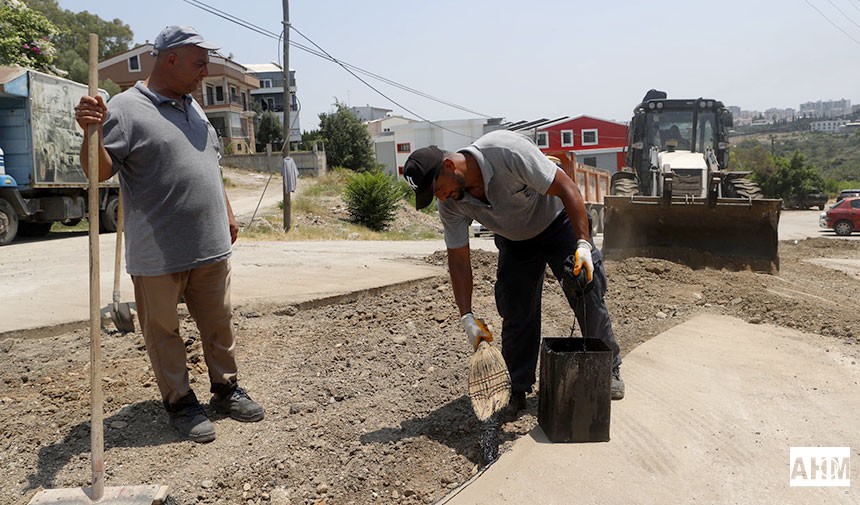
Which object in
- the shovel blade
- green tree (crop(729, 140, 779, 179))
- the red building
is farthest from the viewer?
the red building

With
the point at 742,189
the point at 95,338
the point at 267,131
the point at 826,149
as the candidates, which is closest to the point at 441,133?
the point at 267,131

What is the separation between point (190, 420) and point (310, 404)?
673 mm

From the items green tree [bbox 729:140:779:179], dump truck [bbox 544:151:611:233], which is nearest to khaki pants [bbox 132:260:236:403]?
dump truck [bbox 544:151:611:233]

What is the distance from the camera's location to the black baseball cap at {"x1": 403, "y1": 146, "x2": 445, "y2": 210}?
312 centimetres

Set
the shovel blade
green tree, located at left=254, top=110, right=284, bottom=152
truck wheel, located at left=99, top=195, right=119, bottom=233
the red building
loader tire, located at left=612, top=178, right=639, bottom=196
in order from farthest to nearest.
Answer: green tree, located at left=254, top=110, right=284, bottom=152 < the red building < truck wheel, located at left=99, top=195, right=119, bottom=233 < loader tire, located at left=612, top=178, right=639, bottom=196 < the shovel blade

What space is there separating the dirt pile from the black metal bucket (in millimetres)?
288

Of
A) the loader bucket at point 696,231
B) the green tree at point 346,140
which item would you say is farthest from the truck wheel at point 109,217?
the green tree at point 346,140

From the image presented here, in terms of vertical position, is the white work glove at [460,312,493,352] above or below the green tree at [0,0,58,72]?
below

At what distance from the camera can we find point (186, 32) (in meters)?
3.26

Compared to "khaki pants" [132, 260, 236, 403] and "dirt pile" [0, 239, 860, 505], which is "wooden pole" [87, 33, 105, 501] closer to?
"dirt pile" [0, 239, 860, 505]

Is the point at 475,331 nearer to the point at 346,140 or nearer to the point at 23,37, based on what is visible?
the point at 23,37

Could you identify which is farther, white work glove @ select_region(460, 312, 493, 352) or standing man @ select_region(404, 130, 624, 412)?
white work glove @ select_region(460, 312, 493, 352)

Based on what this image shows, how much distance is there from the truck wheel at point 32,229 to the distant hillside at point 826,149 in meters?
60.8

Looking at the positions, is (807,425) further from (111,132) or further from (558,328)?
(111,132)
